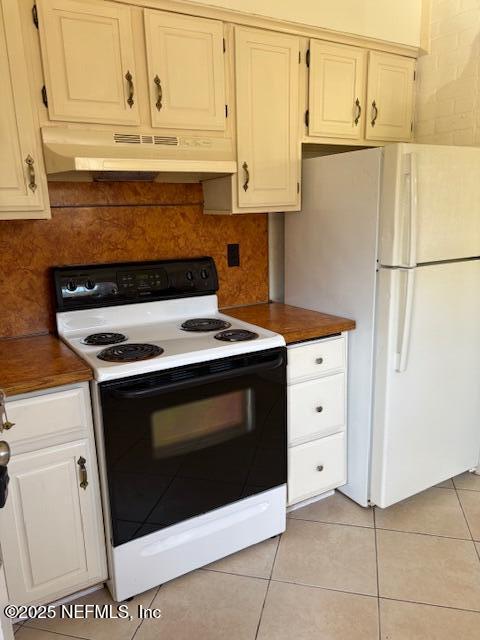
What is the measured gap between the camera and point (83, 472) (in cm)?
166

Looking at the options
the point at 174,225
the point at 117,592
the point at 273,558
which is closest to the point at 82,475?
the point at 117,592

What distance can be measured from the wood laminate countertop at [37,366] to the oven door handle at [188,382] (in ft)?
0.44

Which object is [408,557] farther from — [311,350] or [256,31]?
[256,31]

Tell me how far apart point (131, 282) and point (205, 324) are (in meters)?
0.38

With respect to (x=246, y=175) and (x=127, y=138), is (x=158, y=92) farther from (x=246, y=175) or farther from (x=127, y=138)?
(x=246, y=175)

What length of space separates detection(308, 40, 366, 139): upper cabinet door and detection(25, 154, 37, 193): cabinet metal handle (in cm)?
123

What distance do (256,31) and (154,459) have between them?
177cm

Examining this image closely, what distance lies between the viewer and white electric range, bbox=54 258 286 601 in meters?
1.64

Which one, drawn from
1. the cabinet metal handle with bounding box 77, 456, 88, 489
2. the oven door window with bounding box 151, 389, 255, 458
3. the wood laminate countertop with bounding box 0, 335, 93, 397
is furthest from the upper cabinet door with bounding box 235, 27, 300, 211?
the cabinet metal handle with bounding box 77, 456, 88, 489

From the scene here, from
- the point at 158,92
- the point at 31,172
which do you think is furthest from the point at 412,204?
the point at 31,172

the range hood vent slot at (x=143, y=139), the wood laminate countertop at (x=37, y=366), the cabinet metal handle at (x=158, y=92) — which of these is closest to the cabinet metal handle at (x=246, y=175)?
the range hood vent slot at (x=143, y=139)

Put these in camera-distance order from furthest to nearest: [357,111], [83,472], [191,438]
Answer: [357,111]
[191,438]
[83,472]

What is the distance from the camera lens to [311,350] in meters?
2.09

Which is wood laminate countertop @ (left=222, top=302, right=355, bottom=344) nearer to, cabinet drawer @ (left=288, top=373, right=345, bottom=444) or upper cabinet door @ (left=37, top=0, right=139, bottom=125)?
cabinet drawer @ (left=288, top=373, right=345, bottom=444)
